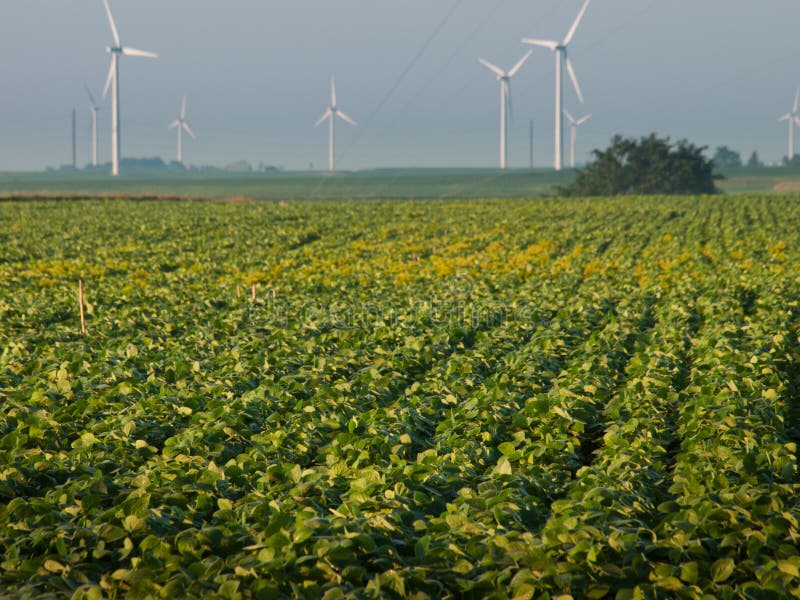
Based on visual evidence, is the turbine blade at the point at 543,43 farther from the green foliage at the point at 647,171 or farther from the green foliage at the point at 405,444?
the green foliage at the point at 405,444

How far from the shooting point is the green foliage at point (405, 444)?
5004 millimetres

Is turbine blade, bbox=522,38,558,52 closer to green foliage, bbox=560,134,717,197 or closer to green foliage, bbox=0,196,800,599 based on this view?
green foliage, bbox=560,134,717,197

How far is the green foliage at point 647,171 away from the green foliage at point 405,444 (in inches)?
2803

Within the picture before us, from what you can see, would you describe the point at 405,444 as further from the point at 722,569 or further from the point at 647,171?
the point at 647,171

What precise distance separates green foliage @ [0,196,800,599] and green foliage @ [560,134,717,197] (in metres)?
71.2

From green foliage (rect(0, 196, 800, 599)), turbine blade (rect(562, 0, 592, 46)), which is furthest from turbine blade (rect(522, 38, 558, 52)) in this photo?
green foliage (rect(0, 196, 800, 599))

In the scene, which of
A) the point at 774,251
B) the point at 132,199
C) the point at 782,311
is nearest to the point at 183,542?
the point at 782,311

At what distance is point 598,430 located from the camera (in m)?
8.20

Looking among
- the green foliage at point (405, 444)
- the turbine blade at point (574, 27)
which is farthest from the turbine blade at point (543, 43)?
the green foliage at point (405, 444)

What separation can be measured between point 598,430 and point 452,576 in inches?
146

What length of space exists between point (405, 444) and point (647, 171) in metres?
84.4

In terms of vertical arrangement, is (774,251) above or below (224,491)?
above

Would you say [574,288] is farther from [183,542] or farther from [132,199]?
[132,199]

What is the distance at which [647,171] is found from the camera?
284 feet
